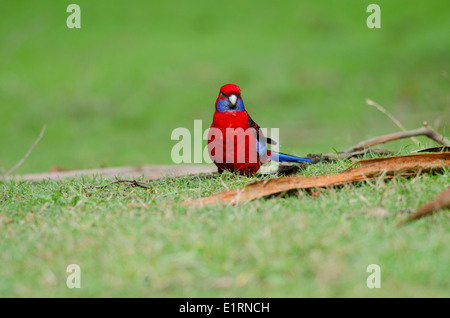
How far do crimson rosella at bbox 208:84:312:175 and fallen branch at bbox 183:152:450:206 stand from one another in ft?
2.43

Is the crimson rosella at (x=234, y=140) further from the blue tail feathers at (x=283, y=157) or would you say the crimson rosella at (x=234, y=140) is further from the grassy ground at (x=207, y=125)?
the grassy ground at (x=207, y=125)

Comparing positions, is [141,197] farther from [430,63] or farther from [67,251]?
[430,63]

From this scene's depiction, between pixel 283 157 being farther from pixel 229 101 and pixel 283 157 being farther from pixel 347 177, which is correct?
pixel 347 177

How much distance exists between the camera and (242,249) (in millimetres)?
2055

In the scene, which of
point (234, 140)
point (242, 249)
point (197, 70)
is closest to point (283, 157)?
point (234, 140)

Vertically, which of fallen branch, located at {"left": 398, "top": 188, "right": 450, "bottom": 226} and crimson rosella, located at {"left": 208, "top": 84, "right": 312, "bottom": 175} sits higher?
crimson rosella, located at {"left": 208, "top": 84, "right": 312, "bottom": 175}

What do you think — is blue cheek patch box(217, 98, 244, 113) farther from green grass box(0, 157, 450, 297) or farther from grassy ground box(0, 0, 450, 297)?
green grass box(0, 157, 450, 297)

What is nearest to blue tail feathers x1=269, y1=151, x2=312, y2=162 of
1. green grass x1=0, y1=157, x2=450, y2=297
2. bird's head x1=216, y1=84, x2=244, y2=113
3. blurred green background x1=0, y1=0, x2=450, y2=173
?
bird's head x1=216, y1=84, x2=244, y2=113

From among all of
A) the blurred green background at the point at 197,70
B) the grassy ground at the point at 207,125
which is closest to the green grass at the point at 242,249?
the grassy ground at the point at 207,125

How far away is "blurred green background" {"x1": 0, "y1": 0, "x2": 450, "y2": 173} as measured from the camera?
30.9ft

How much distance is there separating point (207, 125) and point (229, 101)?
5826 mm

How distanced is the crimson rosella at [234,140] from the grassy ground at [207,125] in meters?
0.21

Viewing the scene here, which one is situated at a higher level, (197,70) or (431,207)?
(197,70)

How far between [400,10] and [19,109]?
8.36 meters
